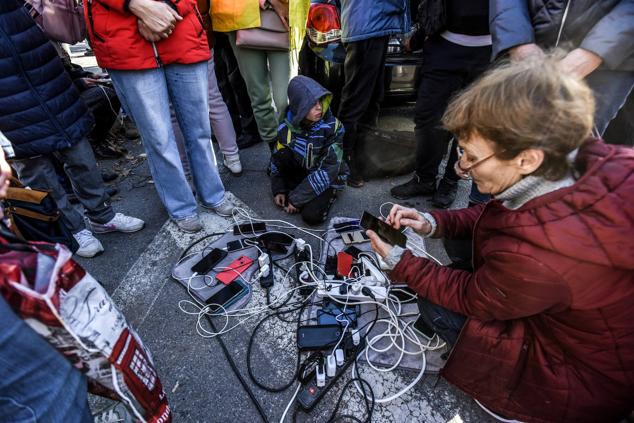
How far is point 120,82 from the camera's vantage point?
7.14 ft

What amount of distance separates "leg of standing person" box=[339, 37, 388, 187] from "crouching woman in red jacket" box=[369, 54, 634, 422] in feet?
5.54

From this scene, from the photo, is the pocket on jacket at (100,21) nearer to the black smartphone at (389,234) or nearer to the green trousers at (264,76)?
the green trousers at (264,76)

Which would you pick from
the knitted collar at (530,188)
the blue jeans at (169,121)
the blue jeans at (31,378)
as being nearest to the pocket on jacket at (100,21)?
the blue jeans at (169,121)

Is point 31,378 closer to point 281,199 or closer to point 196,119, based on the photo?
point 196,119

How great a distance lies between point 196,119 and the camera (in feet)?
8.23

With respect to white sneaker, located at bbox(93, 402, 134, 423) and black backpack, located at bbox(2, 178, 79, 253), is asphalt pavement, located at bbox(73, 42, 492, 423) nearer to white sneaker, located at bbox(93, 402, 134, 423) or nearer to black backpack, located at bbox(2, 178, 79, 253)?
white sneaker, located at bbox(93, 402, 134, 423)

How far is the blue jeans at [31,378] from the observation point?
0.85 meters

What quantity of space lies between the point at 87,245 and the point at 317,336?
1.92 m

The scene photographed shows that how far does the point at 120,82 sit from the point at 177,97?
0.36m

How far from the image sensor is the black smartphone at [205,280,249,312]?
2.15m

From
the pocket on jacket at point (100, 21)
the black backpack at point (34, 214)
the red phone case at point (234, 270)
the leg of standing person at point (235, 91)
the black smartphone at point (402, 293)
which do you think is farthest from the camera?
the leg of standing person at point (235, 91)

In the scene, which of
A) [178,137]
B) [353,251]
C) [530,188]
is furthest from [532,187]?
[178,137]

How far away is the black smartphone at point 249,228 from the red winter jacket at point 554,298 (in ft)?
4.72

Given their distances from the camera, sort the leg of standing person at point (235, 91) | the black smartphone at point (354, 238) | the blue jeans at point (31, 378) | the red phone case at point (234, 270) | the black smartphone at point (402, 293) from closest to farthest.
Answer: the blue jeans at point (31, 378), the black smartphone at point (402, 293), the red phone case at point (234, 270), the black smartphone at point (354, 238), the leg of standing person at point (235, 91)
